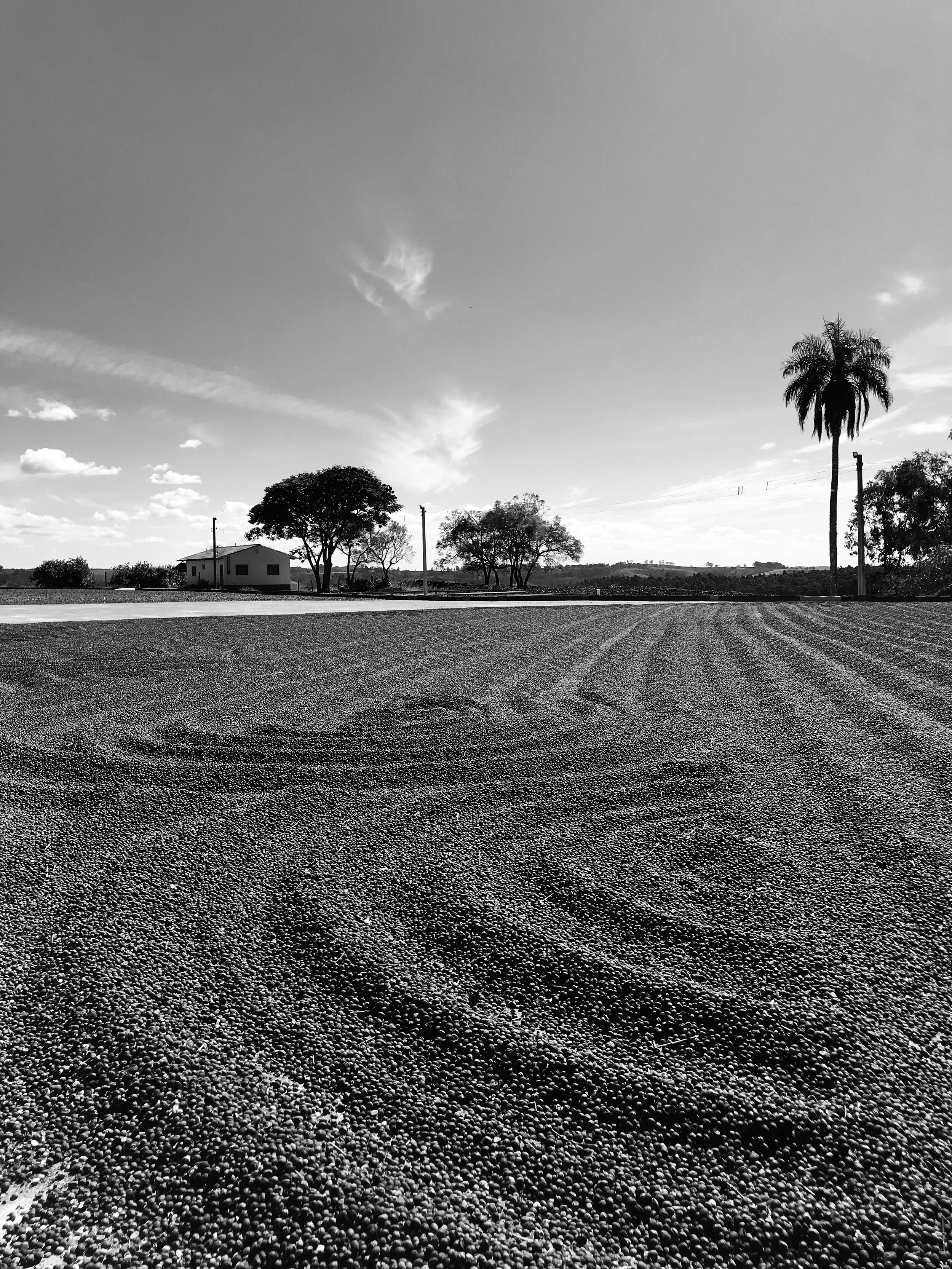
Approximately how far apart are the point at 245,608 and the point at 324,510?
3409 centimetres

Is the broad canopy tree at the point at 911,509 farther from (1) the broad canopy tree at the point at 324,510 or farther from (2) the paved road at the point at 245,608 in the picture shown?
(1) the broad canopy tree at the point at 324,510

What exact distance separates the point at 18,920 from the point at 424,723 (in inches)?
124

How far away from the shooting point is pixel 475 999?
212cm

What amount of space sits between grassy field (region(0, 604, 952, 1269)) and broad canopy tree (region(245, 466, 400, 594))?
45.1m

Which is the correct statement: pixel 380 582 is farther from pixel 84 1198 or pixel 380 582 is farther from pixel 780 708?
pixel 84 1198

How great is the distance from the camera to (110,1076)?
5.93 ft

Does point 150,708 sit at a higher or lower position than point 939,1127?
higher

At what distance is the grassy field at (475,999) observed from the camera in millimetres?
1436

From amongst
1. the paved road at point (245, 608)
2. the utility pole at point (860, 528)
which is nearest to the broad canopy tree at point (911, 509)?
the utility pole at point (860, 528)

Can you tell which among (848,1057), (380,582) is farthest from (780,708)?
(380,582)

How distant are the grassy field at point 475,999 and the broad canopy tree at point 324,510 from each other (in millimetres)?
45103

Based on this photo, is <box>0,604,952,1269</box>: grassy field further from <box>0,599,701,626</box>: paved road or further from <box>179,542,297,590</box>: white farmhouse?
<box>179,542,297,590</box>: white farmhouse

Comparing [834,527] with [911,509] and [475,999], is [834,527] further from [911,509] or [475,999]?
[475,999]

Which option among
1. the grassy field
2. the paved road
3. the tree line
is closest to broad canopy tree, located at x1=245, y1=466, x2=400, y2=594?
the tree line
